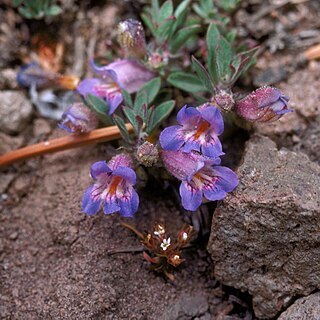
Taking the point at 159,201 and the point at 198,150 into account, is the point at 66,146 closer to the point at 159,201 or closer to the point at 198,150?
the point at 159,201

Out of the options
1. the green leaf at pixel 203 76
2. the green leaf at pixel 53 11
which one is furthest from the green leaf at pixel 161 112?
the green leaf at pixel 53 11

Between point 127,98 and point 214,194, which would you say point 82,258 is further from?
point 127,98

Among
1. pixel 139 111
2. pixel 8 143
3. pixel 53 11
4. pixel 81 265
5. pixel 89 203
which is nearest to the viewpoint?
pixel 89 203

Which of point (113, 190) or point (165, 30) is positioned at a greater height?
point (165, 30)

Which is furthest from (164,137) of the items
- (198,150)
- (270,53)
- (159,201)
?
(270,53)

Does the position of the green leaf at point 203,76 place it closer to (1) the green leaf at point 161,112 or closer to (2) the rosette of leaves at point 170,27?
(1) the green leaf at point 161,112

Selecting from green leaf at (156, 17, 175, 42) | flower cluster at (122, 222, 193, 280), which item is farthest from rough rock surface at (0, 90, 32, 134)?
flower cluster at (122, 222, 193, 280)

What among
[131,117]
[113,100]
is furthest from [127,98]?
[131,117]
